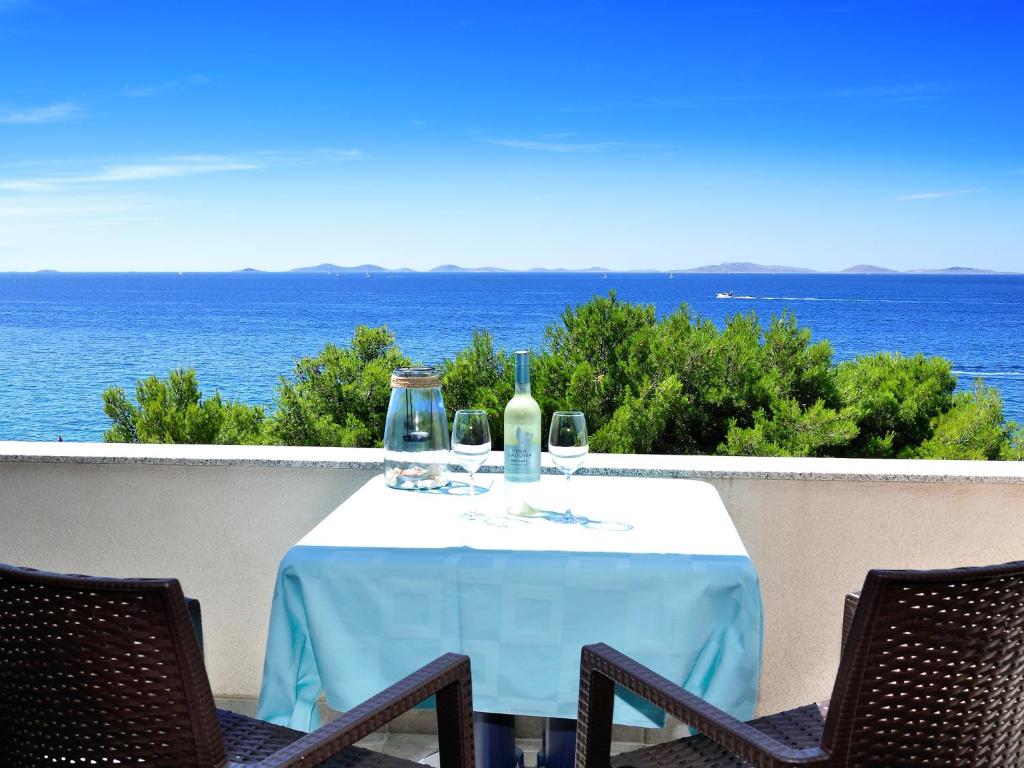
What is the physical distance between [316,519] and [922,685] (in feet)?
5.49

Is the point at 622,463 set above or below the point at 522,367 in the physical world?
below

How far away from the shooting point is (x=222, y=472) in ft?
7.86

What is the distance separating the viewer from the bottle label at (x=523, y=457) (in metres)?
1.66

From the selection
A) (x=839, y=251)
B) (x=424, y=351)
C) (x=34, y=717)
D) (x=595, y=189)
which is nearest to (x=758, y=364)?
(x=34, y=717)

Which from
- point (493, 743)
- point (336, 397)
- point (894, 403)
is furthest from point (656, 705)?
point (894, 403)

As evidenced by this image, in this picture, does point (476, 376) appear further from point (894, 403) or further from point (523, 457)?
point (523, 457)

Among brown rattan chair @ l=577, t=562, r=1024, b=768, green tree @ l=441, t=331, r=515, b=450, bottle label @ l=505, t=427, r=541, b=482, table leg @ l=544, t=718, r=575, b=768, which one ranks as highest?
bottle label @ l=505, t=427, r=541, b=482

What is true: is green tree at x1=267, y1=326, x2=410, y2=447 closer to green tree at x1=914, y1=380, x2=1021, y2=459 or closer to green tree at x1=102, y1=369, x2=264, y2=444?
green tree at x1=102, y1=369, x2=264, y2=444

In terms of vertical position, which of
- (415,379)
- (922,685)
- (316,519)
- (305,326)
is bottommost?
(305,326)

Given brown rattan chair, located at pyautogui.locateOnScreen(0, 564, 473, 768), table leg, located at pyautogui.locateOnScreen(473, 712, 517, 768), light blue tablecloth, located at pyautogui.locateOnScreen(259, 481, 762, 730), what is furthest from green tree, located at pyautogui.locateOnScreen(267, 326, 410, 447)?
brown rattan chair, located at pyautogui.locateOnScreen(0, 564, 473, 768)

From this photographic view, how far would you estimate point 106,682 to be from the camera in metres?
1.05

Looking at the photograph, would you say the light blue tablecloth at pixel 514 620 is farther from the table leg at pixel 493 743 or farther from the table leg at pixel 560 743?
the table leg at pixel 493 743

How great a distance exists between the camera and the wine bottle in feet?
5.39

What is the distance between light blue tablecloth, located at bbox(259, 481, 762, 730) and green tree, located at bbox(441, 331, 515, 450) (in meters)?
4.98
